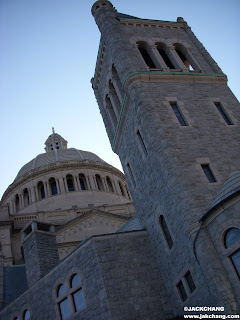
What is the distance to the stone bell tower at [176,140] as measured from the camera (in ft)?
50.4

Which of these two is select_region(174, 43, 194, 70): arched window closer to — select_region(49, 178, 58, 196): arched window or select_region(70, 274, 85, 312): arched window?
select_region(70, 274, 85, 312): arched window

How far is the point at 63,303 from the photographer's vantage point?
19.2 meters

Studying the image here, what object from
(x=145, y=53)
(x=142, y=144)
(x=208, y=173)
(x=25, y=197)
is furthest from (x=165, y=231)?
(x=25, y=197)

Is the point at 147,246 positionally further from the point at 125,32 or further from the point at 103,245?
the point at 125,32

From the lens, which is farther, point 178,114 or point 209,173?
point 178,114

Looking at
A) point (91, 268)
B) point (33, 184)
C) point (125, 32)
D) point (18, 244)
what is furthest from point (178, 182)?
point (33, 184)

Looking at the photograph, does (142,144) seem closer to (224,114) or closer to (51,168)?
(224,114)

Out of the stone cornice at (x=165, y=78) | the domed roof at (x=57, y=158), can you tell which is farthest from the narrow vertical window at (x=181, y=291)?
the domed roof at (x=57, y=158)

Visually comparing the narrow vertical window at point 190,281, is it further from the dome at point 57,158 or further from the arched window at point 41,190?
the dome at point 57,158

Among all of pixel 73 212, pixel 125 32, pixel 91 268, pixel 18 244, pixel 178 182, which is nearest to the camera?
pixel 178 182

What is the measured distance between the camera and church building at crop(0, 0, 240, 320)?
15.5m

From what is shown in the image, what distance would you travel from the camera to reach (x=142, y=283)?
18672 mm

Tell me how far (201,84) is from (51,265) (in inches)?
554

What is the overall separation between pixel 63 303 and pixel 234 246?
9611 millimetres
